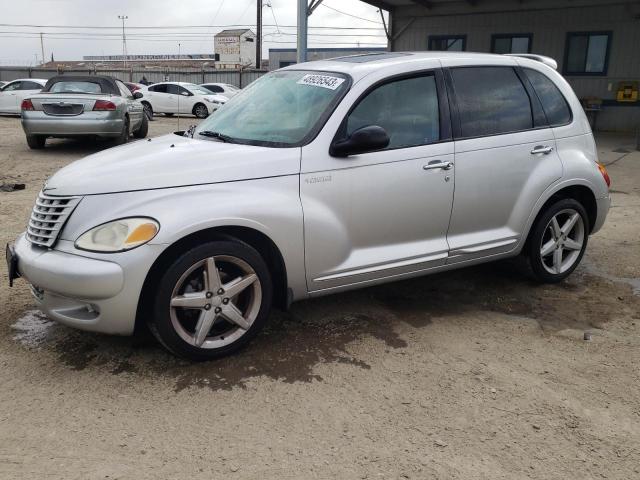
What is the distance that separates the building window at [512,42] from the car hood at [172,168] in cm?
1852

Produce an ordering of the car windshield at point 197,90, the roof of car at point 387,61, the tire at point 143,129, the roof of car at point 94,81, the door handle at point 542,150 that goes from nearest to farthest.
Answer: the roof of car at point 387,61, the door handle at point 542,150, the roof of car at point 94,81, the tire at point 143,129, the car windshield at point 197,90

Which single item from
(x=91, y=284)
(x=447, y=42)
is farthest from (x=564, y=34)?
(x=91, y=284)

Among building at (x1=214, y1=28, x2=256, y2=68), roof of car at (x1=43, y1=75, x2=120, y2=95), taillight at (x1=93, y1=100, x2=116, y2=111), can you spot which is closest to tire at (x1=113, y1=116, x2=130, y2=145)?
taillight at (x1=93, y1=100, x2=116, y2=111)

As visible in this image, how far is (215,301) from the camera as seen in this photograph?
3.45 m

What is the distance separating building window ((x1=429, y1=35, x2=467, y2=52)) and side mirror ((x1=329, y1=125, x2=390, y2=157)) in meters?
18.5

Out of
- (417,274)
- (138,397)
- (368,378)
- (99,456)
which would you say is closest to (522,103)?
(417,274)

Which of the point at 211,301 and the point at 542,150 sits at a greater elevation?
the point at 542,150

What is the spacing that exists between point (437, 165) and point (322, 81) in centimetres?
97

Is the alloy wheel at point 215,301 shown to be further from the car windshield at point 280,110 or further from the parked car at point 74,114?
the parked car at point 74,114

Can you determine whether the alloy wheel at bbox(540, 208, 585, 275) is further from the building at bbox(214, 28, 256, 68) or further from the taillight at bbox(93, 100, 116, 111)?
the building at bbox(214, 28, 256, 68)

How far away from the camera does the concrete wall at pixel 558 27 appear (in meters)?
18.4

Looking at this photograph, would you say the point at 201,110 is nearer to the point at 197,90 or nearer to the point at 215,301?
the point at 197,90

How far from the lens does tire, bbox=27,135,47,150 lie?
38.7 feet

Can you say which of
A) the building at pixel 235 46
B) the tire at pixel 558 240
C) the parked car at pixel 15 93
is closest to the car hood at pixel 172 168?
the tire at pixel 558 240
